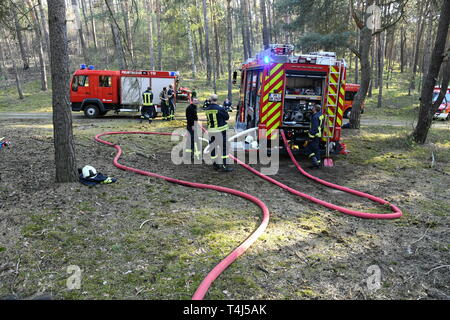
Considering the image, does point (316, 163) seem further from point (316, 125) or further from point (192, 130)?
point (192, 130)

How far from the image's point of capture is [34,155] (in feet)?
22.5

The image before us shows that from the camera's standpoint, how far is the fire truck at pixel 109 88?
15000 mm

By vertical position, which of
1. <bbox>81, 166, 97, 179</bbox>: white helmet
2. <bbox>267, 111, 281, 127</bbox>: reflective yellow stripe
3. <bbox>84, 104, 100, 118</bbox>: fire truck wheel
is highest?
<bbox>267, 111, 281, 127</bbox>: reflective yellow stripe

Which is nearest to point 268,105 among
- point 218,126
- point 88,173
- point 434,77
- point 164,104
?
point 218,126

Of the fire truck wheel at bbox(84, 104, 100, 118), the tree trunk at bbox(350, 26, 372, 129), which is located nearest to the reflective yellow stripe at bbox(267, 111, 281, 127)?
the tree trunk at bbox(350, 26, 372, 129)

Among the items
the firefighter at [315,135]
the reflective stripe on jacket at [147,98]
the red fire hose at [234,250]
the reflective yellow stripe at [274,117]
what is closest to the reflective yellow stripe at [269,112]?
the reflective yellow stripe at [274,117]

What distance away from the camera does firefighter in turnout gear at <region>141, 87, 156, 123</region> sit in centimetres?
1370

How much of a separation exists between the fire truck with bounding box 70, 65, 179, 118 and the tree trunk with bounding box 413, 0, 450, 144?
425 inches

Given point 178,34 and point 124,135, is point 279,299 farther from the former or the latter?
point 178,34

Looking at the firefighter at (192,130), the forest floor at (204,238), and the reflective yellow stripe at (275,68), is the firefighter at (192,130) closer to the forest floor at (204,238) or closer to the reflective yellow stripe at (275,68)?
the forest floor at (204,238)

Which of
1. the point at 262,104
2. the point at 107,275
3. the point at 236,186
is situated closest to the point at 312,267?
the point at 107,275

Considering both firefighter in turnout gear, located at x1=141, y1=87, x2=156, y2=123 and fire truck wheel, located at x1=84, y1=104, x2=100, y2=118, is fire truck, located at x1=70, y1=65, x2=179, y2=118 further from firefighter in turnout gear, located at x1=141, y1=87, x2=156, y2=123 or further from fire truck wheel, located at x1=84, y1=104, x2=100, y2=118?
firefighter in turnout gear, located at x1=141, y1=87, x2=156, y2=123

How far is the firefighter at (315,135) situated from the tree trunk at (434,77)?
4883 mm

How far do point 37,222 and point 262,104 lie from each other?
553 centimetres
